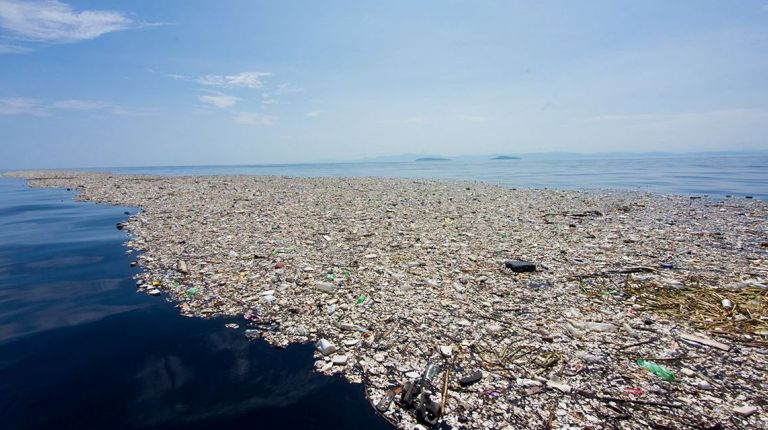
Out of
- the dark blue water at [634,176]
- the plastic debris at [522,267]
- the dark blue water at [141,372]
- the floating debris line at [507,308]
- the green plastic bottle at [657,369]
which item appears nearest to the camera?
the dark blue water at [141,372]

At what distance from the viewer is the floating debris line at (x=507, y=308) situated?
12.9 feet

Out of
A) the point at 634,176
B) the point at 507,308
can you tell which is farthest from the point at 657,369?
the point at 634,176

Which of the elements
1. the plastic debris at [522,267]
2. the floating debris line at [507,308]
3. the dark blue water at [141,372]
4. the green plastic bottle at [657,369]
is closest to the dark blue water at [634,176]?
the floating debris line at [507,308]

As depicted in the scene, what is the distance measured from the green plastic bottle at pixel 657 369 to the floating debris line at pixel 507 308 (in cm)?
2

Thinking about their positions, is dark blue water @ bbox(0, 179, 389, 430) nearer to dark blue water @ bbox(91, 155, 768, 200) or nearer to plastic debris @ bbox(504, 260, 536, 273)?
plastic debris @ bbox(504, 260, 536, 273)

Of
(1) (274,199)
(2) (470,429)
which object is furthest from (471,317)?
(1) (274,199)

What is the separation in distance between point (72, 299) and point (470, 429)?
27.7 feet

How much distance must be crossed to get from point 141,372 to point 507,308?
18.8 ft

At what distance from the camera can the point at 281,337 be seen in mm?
5453

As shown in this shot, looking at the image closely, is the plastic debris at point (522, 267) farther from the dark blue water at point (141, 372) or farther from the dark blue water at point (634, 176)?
the dark blue water at point (634, 176)

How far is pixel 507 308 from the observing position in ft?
20.4

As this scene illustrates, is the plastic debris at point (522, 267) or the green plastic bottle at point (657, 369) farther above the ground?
the plastic debris at point (522, 267)

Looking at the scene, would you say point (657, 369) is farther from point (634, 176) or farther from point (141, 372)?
point (634, 176)

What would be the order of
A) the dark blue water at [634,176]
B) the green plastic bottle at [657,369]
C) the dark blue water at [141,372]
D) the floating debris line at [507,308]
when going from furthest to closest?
the dark blue water at [634,176], the green plastic bottle at [657,369], the floating debris line at [507,308], the dark blue water at [141,372]
